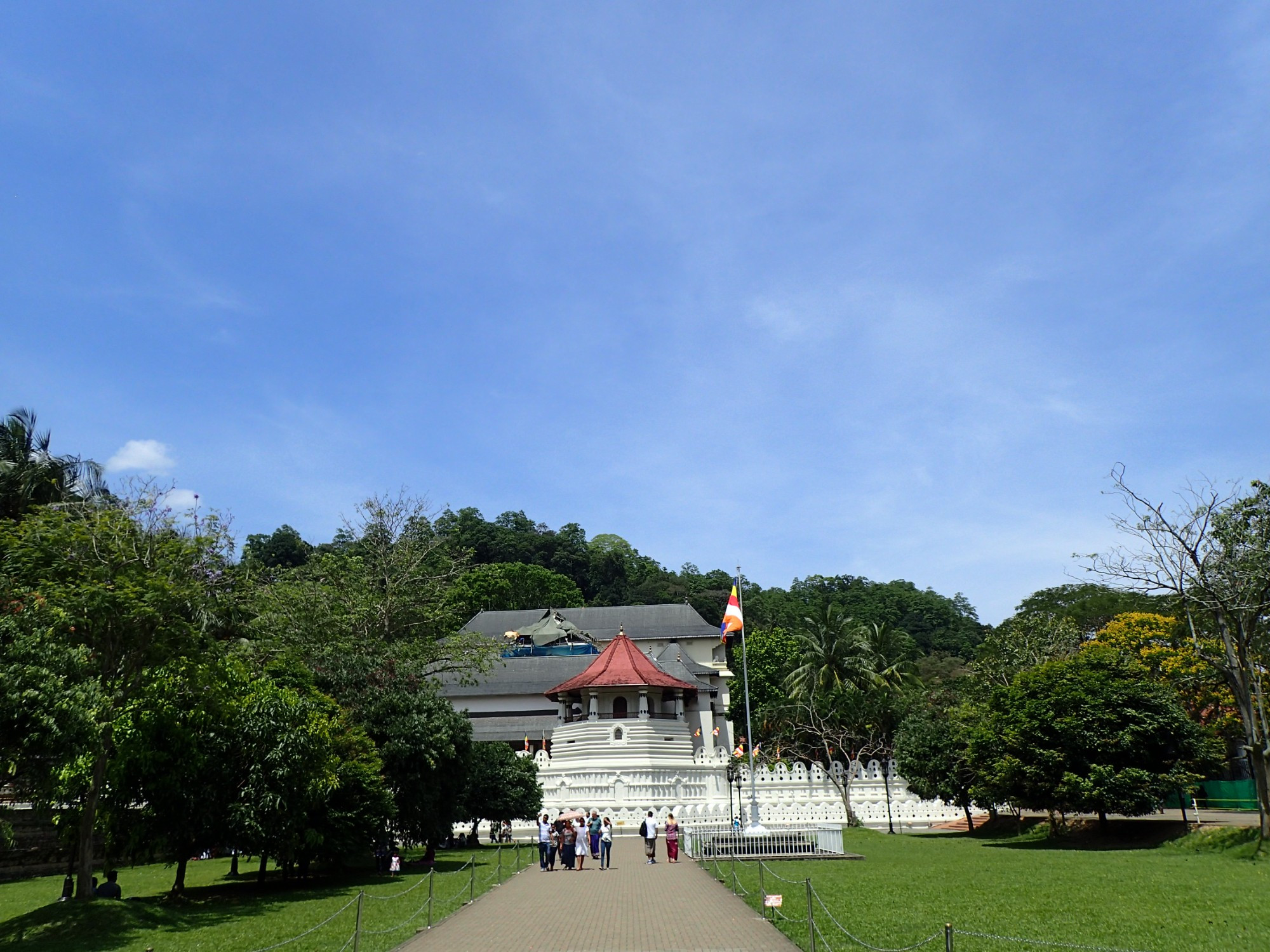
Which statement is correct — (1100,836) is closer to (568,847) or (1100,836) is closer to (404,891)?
(568,847)

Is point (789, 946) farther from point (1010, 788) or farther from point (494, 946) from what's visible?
point (1010, 788)

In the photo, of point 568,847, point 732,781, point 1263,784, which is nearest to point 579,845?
point 568,847

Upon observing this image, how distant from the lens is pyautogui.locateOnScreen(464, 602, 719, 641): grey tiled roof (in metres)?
67.2

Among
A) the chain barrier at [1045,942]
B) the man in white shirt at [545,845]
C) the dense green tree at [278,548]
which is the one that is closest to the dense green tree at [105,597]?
the man in white shirt at [545,845]

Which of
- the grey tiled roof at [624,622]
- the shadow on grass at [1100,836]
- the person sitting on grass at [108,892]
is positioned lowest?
the shadow on grass at [1100,836]

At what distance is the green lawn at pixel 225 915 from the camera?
1295cm

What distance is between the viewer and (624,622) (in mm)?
70062

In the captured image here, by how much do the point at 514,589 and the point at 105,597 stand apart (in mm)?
71428

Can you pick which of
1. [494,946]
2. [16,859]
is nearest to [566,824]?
[494,946]

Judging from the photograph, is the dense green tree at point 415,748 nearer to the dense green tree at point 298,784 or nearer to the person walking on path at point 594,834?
the dense green tree at point 298,784

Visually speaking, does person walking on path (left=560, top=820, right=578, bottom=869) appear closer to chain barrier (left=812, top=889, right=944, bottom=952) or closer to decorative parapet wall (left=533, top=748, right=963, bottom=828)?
chain barrier (left=812, top=889, right=944, bottom=952)

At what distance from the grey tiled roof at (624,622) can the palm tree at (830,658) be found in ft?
42.9

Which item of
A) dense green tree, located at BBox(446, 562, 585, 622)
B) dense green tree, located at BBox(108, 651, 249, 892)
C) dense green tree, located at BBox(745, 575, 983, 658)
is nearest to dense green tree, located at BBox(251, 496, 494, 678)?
dense green tree, located at BBox(108, 651, 249, 892)

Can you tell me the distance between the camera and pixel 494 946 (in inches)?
469
